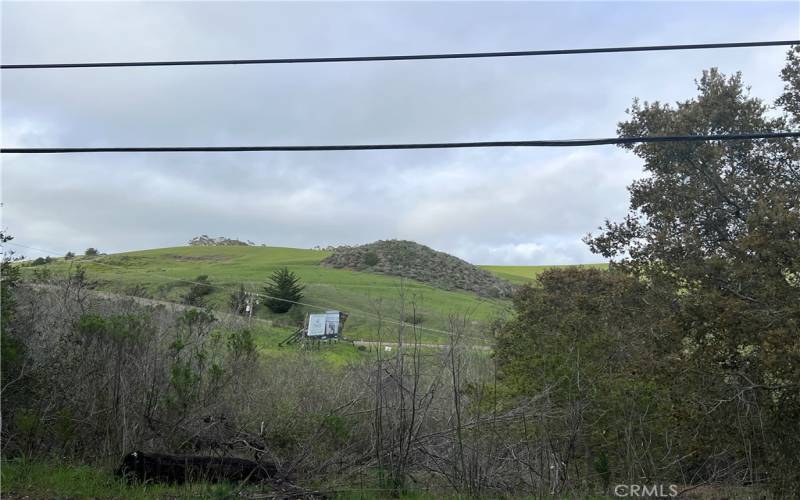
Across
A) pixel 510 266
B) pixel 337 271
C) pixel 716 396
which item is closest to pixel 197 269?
pixel 337 271

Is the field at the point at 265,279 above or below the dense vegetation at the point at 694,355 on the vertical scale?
above

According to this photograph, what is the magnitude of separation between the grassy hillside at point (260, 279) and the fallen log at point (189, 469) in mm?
2705

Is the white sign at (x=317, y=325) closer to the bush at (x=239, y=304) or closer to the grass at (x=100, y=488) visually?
the bush at (x=239, y=304)

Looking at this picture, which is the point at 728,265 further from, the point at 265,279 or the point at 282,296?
the point at 265,279

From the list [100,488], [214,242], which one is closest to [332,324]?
[100,488]

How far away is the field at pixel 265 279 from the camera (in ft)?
85.3

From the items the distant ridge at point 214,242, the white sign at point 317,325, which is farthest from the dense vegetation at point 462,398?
the distant ridge at point 214,242

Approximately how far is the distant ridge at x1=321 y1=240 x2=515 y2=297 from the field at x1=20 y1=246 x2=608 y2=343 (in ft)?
8.24

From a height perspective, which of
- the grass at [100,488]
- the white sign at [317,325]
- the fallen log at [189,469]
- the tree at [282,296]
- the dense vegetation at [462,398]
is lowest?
the grass at [100,488]

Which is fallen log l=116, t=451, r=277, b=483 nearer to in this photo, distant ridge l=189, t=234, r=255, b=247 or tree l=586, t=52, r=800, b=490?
tree l=586, t=52, r=800, b=490

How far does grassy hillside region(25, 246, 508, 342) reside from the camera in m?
30.4

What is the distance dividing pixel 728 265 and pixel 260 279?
43.6 m

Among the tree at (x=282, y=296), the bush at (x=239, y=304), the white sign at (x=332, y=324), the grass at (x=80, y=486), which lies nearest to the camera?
the grass at (x=80, y=486)

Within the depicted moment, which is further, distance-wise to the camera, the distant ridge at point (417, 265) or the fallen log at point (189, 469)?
the distant ridge at point (417, 265)
